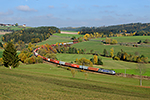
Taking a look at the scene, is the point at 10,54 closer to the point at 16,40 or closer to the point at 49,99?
the point at 49,99

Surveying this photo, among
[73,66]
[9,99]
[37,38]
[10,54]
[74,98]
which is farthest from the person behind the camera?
[37,38]

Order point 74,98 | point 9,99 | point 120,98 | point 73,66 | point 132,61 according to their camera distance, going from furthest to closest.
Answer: point 132,61, point 73,66, point 120,98, point 74,98, point 9,99

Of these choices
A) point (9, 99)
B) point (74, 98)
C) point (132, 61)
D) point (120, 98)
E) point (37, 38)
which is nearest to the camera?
point (9, 99)

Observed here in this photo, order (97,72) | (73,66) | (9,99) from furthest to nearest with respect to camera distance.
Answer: (73,66) < (97,72) < (9,99)

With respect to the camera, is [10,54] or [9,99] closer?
[9,99]

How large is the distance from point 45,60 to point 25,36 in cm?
12221

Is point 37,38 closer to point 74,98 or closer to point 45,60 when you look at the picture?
point 45,60

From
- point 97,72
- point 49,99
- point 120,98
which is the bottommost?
point 97,72

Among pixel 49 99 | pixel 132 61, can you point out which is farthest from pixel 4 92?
pixel 132 61

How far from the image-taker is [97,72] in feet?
193

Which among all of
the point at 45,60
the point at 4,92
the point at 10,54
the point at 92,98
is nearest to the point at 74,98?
the point at 92,98

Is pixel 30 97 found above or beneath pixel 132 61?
above

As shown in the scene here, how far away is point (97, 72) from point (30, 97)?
43.5 metres

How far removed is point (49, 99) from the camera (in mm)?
18266
